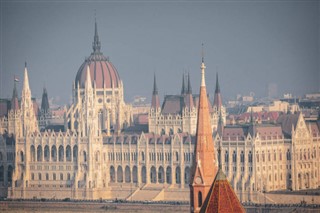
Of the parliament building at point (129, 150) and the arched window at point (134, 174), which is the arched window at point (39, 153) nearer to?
the parliament building at point (129, 150)

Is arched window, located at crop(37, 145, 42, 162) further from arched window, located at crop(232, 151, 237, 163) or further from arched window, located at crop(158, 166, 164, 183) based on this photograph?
arched window, located at crop(232, 151, 237, 163)

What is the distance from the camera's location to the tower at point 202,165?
53.8 meters

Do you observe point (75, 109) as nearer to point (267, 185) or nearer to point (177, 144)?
point (177, 144)

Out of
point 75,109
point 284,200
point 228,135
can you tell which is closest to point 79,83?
point 75,109

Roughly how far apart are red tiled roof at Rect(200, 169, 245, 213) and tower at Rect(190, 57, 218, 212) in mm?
6070

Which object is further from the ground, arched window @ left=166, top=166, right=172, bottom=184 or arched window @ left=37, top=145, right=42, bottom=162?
arched window @ left=37, top=145, right=42, bottom=162

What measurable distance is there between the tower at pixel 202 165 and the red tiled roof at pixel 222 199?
6.07 meters

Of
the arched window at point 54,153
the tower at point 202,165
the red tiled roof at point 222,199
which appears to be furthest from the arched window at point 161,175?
the red tiled roof at point 222,199

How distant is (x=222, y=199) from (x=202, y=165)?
7452 mm

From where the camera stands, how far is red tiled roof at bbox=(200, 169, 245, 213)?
46.6 meters

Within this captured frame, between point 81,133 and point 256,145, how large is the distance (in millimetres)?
17357

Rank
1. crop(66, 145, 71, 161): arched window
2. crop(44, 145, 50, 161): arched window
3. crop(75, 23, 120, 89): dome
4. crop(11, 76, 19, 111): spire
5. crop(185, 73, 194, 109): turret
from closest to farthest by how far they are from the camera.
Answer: crop(66, 145, 71, 161): arched window, crop(44, 145, 50, 161): arched window, crop(185, 73, 194, 109): turret, crop(11, 76, 19, 111): spire, crop(75, 23, 120, 89): dome

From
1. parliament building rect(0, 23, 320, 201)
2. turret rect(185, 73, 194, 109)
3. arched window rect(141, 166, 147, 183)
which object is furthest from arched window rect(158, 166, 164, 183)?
turret rect(185, 73, 194, 109)

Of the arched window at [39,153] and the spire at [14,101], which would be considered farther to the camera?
the spire at [14,101]
